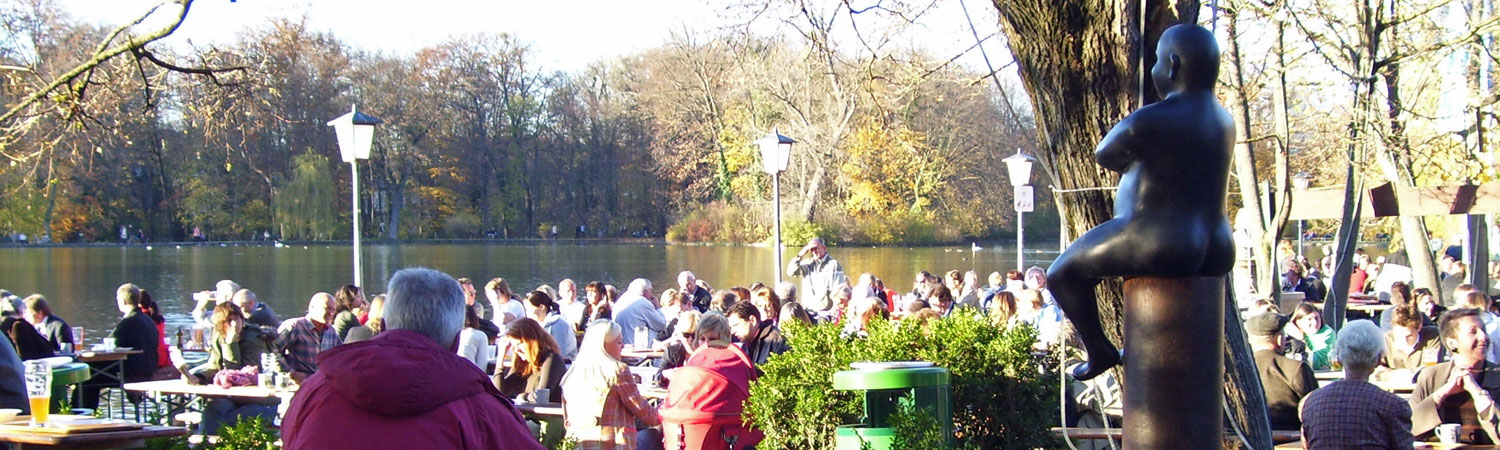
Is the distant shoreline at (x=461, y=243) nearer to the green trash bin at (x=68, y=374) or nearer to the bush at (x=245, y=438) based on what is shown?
the green trash bin at (x=68, y=374)

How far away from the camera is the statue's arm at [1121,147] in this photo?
11.5ft

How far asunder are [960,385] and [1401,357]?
14.9 feet

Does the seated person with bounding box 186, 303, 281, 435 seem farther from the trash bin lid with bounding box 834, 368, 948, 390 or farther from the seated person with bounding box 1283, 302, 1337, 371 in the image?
the seated person with bounding box 1283, 302, 1337, 371

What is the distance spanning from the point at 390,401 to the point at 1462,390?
16.5 feet

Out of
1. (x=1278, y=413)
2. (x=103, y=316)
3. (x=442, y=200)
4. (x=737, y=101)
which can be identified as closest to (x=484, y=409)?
(x=1278, y=413)

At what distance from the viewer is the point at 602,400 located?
643cm

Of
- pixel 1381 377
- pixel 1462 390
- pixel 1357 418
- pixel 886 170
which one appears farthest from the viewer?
pixel 886 170

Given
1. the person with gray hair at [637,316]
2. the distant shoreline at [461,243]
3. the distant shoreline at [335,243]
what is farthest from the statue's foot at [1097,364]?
the distant shoreline at [335,243]

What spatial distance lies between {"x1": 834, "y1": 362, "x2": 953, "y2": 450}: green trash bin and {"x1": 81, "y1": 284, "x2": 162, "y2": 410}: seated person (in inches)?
306

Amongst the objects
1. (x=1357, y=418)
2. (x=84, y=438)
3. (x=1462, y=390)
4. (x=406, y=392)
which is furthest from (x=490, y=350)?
(x=406, y=392)

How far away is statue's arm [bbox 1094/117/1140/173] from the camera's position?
3510 millimetres

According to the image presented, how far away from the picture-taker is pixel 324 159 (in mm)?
54125

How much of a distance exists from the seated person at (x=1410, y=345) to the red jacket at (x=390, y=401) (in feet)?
22.3

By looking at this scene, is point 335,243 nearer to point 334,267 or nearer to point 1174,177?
point 334,267
